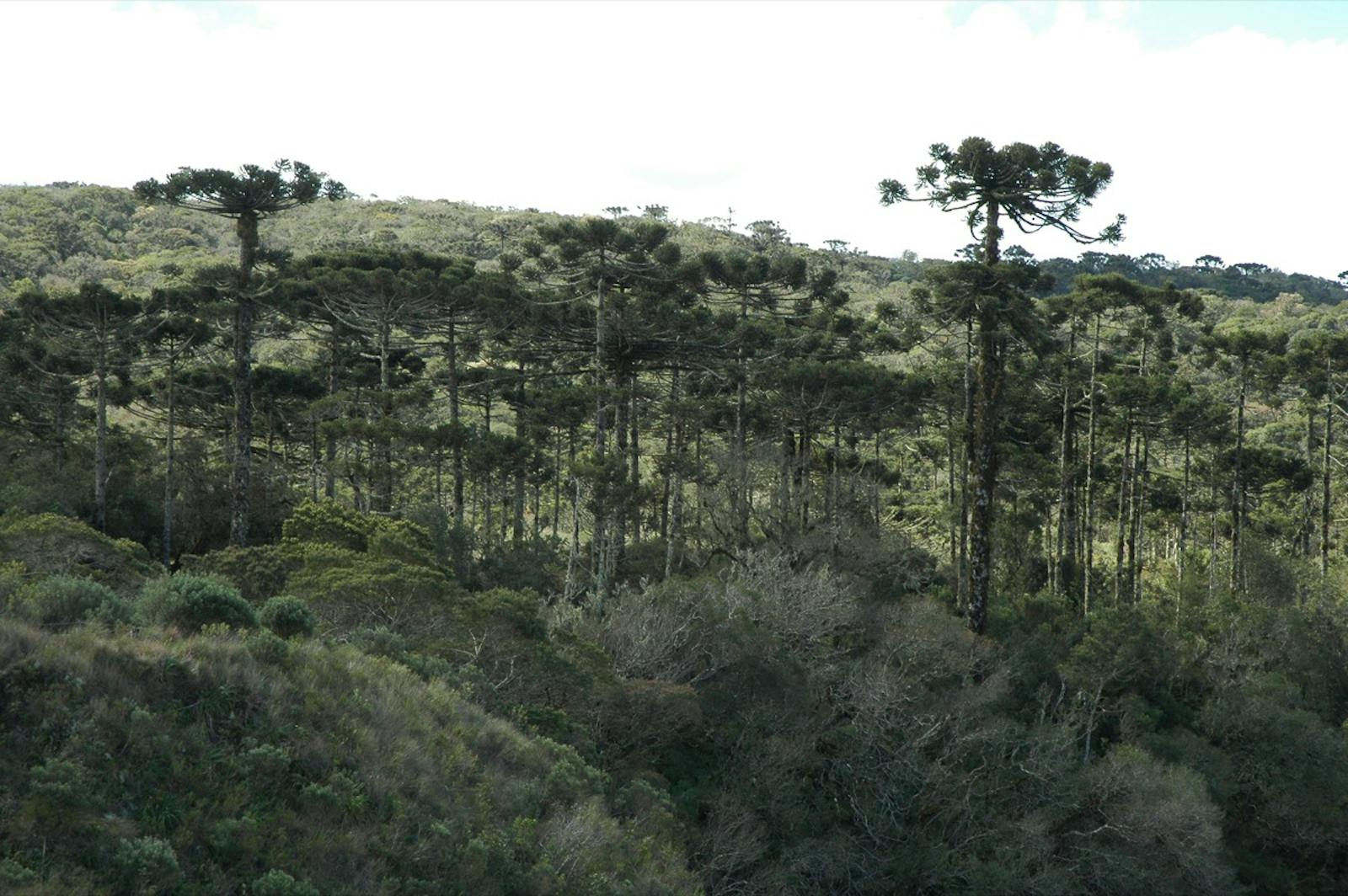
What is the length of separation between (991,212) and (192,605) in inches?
698

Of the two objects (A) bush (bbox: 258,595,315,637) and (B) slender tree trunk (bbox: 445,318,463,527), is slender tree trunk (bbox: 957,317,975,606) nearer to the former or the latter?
(B) slender tree trunk (bbox: 445,318,463,527)

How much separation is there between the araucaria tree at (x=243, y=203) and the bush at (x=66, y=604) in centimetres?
1211

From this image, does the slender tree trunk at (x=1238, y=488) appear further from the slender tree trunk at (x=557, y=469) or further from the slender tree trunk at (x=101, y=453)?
the slender tree trunk at (x=101, y=453)

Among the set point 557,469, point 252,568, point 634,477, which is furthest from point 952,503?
point 252,568

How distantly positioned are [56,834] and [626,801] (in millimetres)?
6819

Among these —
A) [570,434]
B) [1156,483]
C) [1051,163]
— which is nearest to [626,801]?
[1051,163]

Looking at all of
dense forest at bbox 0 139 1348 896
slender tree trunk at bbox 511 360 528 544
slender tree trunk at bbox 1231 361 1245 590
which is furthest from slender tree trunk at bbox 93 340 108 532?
slender tree trunk at bbox 1231 361 1245 590

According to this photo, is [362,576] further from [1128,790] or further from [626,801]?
[1128,790]

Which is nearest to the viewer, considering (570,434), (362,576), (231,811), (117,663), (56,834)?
(56,834)

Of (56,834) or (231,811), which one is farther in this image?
(231,811)

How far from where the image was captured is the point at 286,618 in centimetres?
1217

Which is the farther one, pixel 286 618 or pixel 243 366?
pixel 243 366

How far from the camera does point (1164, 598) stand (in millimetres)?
32344

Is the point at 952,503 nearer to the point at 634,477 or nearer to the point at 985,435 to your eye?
the point at 985,435
